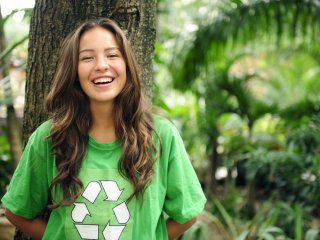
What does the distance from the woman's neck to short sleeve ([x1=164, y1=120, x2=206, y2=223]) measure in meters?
0.21

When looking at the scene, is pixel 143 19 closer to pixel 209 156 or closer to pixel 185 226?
pixel 185 226

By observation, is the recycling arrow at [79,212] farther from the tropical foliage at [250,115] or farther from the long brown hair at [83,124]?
the tropical foliage at [250,115]

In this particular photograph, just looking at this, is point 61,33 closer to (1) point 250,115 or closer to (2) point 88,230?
(2) point 88,230

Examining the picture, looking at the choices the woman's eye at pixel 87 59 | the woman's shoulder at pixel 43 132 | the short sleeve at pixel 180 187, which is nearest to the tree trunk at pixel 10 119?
the woman's shoulder at pixel 43 132

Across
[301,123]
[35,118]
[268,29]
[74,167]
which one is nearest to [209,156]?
[301,123]

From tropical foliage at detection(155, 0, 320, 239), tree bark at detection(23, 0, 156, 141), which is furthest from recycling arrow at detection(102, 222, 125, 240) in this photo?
tropical foliage at detection(155, 0, 320, 239)

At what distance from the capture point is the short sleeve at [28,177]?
1733 millimetres

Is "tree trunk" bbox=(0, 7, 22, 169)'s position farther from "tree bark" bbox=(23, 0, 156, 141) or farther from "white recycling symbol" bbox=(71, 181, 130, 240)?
"white recycling symbol" bbox=(71, 181, 130, 240)

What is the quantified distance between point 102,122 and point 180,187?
1.22 feet

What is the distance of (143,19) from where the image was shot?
2066 millimetres

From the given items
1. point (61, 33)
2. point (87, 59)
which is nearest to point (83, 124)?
point (87, 59)

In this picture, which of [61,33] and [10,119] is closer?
[61,33]

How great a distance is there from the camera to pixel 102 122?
180cm

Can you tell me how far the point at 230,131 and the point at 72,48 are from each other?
610 centimetres
